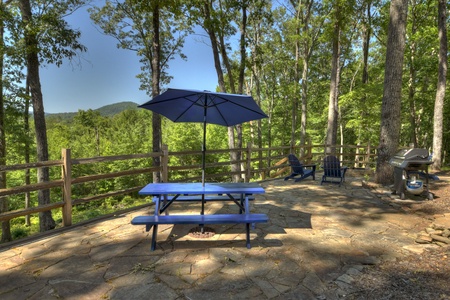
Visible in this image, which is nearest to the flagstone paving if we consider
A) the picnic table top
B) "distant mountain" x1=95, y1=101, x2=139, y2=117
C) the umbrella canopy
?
the picnic table top

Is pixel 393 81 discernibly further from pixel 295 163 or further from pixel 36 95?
pixel 36 95

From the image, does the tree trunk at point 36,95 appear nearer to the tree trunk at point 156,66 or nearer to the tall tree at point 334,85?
the tree trunk at point 156,66

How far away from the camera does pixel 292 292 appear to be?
2461 mm

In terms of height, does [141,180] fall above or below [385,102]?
below

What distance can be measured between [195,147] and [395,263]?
935 inches

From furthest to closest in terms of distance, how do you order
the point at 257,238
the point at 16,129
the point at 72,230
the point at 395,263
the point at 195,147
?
the point at 195,147 < the point at 16,129 < the point at 72,230 < the point at 257,238 < the point at 395,263

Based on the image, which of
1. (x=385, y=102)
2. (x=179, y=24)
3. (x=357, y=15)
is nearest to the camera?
(x=385, y=102)

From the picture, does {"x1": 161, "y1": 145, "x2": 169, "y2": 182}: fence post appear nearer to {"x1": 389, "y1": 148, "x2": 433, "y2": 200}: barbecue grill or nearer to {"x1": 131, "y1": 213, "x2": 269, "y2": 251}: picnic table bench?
{"x1": 131, "y1": 213, "x2": 269, "y2": 251}: picnic table bench

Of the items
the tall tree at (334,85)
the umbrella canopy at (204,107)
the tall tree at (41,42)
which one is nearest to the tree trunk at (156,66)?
the tall tree at (41,42)

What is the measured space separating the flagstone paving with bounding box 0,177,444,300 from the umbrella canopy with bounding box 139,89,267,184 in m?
1.25

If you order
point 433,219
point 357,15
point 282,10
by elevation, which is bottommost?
point 433,219

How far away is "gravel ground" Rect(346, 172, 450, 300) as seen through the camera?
2418 mm

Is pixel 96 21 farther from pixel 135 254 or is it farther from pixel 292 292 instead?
pixel 292 292

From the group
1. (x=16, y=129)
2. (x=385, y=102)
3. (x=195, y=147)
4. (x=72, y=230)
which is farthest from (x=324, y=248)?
(x=195, y=147)
